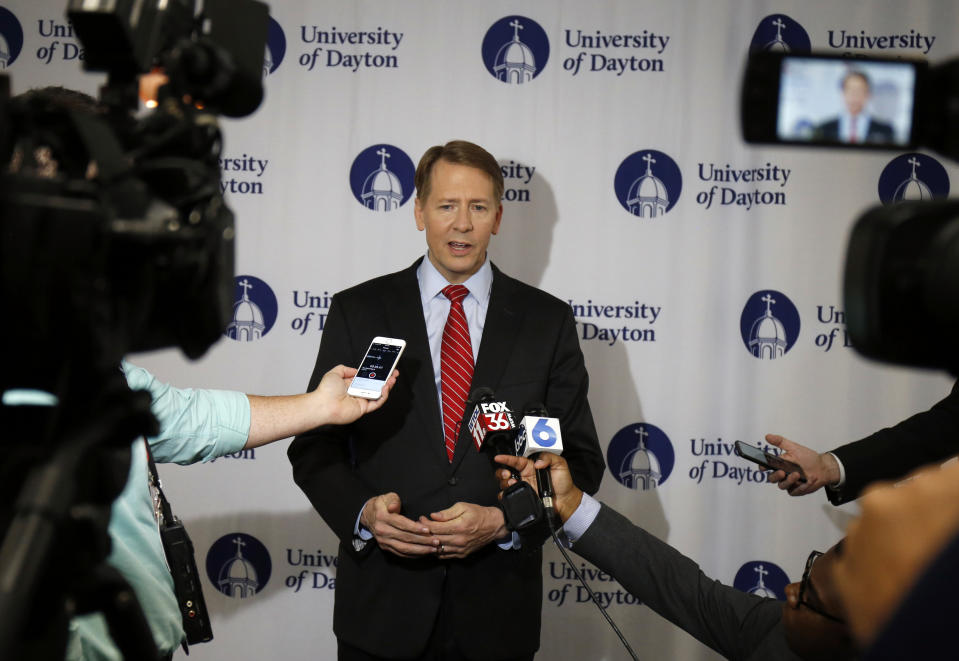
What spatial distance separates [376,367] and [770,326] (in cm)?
175

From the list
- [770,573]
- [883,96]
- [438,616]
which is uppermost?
[883,96]

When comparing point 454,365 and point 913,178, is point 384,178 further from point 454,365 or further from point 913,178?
point 913,178

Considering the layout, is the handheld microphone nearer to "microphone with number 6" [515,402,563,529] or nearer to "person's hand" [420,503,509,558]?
"microphone with number 6" [515,402,563,529]

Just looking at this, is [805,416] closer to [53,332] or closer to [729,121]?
[729,121]

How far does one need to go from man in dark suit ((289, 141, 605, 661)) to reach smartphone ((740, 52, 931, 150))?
55.9 inches

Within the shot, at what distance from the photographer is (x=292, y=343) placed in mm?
3119

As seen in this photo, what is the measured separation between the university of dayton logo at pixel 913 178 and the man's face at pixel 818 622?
2.26 m

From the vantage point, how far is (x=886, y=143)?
2.64 ft

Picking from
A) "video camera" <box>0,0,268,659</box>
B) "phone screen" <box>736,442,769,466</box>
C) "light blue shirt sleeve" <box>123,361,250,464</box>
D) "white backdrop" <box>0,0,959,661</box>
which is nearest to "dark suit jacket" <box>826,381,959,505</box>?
"phone screen" <box>736,442,769,466</box>

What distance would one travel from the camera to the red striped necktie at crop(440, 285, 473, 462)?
7.32ft

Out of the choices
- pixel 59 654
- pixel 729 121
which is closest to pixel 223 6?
pixel 59 654

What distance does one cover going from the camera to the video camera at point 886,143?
702 millimetres

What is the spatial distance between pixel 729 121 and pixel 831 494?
→ 145cm

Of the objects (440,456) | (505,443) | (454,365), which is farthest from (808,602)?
(454,365)
